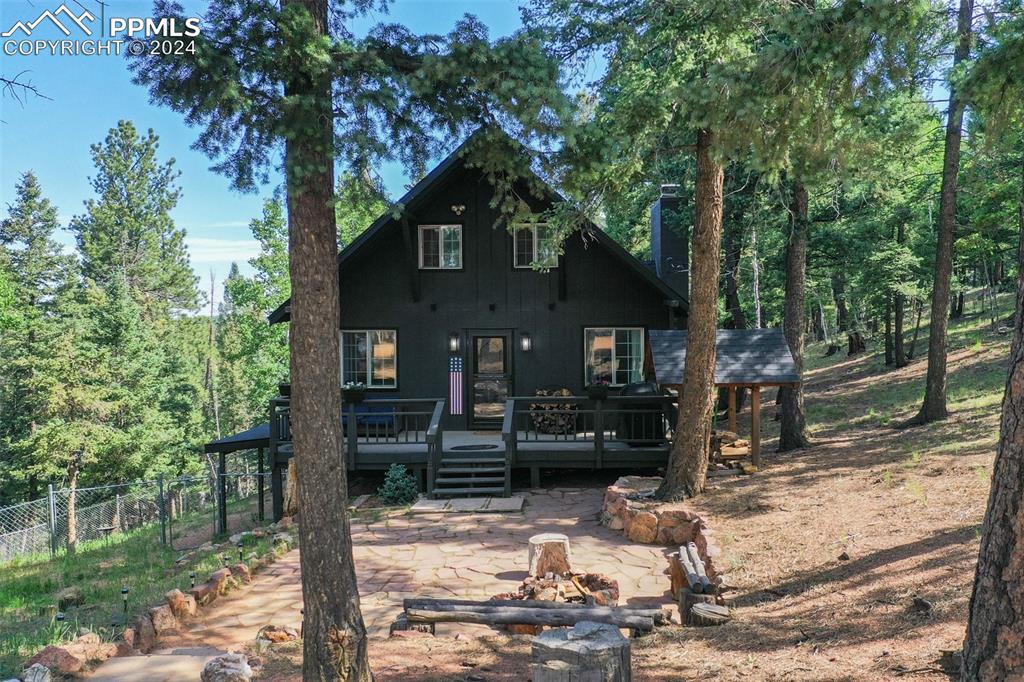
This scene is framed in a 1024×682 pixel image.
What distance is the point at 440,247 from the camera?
14.5 m

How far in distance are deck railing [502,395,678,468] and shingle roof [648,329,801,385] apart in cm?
115

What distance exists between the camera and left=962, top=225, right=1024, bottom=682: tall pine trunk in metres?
3.07

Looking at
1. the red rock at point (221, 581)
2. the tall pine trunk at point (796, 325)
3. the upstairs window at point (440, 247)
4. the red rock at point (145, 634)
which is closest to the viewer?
the red rock at point (145, 634)

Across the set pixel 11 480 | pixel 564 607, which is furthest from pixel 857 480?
pixel 11 480

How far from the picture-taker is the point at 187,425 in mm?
34844

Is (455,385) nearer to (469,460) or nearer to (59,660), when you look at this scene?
(469,460)

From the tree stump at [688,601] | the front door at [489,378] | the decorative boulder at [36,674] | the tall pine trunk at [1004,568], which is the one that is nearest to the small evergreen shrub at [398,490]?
the front door at [489,378]

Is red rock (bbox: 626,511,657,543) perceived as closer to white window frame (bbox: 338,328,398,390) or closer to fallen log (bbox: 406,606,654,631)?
fallen log (bbox: 406,606,654,631)

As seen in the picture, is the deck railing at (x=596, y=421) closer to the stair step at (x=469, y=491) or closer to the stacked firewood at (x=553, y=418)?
the stacked firewood at (x=553, y=418)

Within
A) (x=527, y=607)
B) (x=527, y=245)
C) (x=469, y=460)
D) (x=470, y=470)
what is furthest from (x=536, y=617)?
(x=527, y=245)

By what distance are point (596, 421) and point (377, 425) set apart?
13.9ft

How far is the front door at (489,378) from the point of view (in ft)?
47.0

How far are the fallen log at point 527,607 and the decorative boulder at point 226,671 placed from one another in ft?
5.06

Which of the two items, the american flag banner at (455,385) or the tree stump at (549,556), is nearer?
the tree stump at (549,556)
